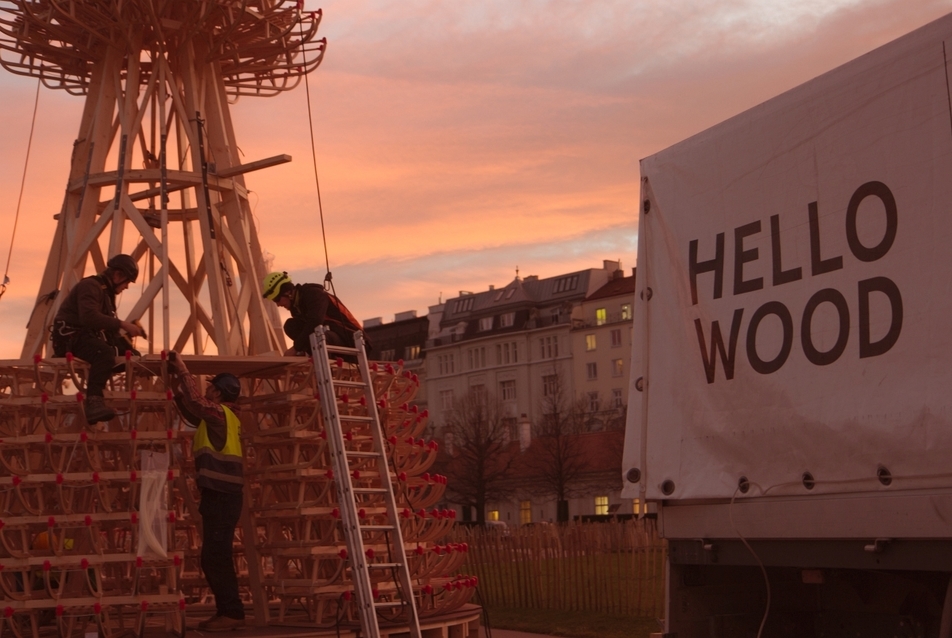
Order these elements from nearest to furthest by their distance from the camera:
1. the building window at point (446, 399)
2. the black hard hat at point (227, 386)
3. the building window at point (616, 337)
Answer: the black hard hat at point (227, 386)
the building window at point (616, 337)
the building window at point (446, 399)

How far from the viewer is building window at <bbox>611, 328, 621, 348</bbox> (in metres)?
89.9

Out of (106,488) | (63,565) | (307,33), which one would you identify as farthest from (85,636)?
(307,33)

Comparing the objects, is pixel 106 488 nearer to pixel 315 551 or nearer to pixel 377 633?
pixel 315 551

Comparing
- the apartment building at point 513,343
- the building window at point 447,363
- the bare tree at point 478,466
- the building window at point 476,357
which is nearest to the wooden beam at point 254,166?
the bare tree at point 478,466

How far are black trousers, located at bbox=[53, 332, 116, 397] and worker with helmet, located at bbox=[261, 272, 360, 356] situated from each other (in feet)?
6.10

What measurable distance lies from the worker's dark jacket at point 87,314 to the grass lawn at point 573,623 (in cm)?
831

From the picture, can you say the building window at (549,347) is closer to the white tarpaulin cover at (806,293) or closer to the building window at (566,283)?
the building window at (566,283)

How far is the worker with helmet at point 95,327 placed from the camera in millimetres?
11312

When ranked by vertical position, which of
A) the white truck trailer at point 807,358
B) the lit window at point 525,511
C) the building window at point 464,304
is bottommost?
the lit window at point 525,511

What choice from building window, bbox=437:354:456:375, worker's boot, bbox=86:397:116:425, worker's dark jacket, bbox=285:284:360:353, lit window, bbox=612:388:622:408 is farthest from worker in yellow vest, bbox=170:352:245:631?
building window, bbox=437:354:456:375

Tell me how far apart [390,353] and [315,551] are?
10333 centimetres

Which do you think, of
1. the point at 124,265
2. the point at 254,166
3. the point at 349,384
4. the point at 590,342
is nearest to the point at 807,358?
the point at 349,384

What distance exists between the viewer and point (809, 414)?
6.44 meters

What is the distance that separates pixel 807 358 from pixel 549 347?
3531 inches
